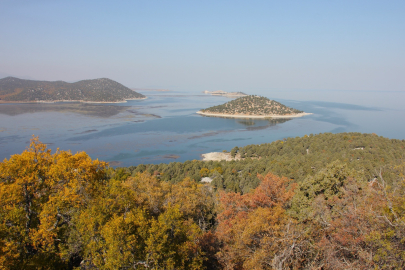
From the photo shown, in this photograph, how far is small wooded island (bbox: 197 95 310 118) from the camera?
10069 cm

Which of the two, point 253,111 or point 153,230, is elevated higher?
point 253,111

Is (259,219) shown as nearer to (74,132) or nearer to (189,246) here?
(189,246)

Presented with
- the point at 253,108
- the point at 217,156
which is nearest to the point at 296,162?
the point at 217,156

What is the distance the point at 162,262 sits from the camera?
695 centimetres

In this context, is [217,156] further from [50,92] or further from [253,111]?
[50,92]

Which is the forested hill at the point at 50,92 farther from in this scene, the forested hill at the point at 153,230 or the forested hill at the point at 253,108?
the forested hill at the point at 153,230

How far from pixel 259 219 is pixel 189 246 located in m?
2.38

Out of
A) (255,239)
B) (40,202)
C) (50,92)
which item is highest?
(50,92)

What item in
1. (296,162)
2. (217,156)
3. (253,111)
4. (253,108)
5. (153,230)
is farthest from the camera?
(253,108)

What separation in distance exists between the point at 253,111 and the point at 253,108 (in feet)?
10.7

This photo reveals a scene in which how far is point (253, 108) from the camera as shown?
106188 mm

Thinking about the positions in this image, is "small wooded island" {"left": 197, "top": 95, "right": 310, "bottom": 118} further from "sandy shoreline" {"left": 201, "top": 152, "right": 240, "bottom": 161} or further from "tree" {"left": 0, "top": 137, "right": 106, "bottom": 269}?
"tree" {"left": 0, "top": 137, "right": 106, "bottom": 269}

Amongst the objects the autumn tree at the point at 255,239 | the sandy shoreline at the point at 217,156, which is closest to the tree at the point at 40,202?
the autumn tree at the point at 255,239

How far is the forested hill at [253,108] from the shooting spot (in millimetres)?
102625
